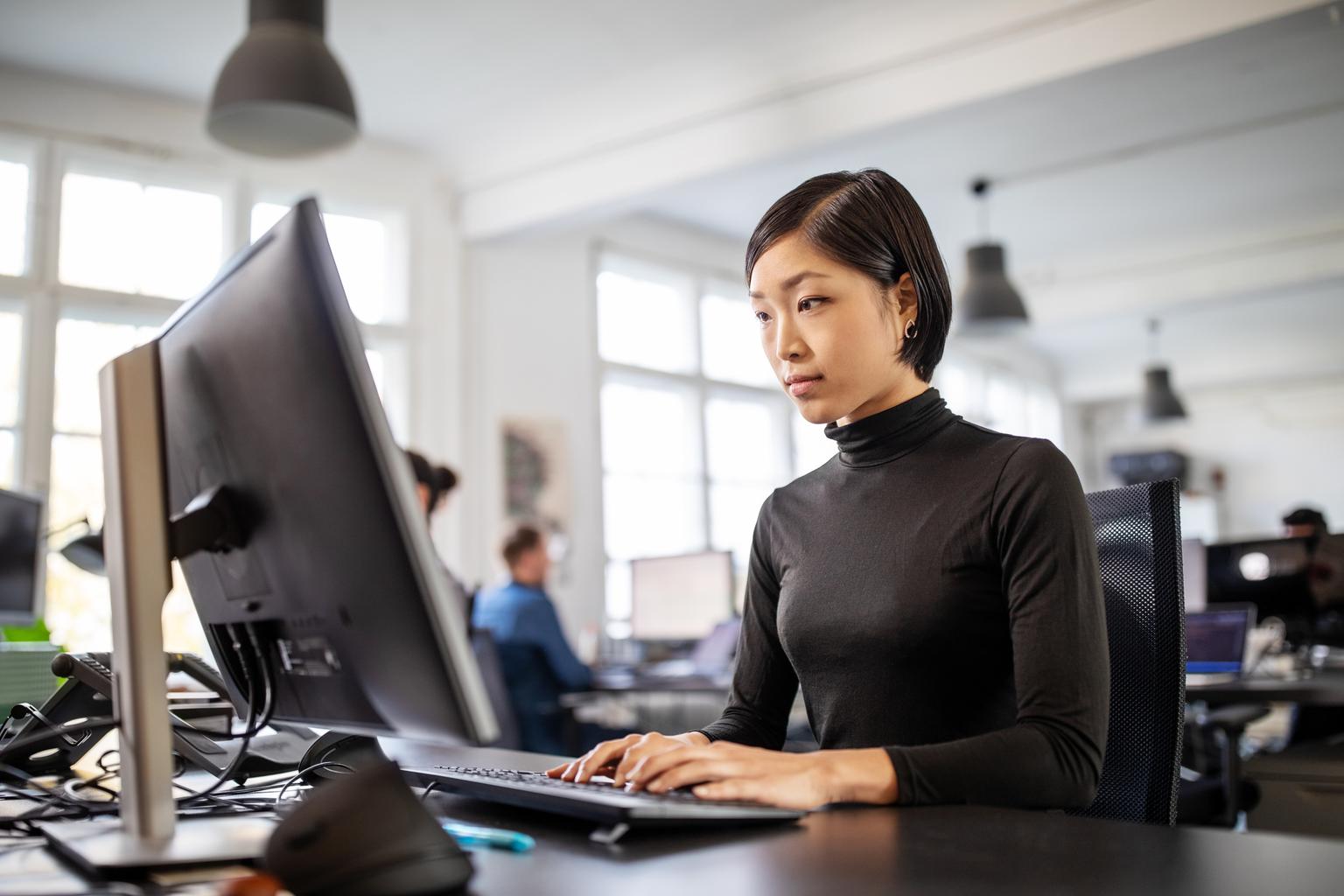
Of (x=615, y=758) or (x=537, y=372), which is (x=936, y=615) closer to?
(x=615, y=758)

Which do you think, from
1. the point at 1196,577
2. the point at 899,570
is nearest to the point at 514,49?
the point at 1196,577

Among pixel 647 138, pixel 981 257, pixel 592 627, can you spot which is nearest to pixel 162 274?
pixel 647 138

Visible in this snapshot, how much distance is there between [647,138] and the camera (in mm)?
5316

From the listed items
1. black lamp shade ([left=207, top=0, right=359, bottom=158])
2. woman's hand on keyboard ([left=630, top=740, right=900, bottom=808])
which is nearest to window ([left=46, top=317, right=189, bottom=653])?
black lamp shade ([left=207, top=0, right=359, bottom=158])

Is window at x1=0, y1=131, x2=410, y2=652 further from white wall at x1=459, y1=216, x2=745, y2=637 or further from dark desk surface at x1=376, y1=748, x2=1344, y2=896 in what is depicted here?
dark desk surface at x1=376, y1=748, x2=1344, y2=896

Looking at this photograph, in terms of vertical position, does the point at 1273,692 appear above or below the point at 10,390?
below

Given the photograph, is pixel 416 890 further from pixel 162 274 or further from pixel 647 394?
pixel 647 394

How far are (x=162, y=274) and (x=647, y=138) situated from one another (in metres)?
2.33

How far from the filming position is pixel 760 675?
1.36 metres

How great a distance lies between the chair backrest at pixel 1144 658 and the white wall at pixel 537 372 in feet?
15.9

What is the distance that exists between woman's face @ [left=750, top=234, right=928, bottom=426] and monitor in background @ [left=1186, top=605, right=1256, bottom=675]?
2.64 metres

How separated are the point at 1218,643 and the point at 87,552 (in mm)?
3175

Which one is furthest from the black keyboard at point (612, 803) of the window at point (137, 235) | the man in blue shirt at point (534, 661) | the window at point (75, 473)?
the window at point (137, 235)

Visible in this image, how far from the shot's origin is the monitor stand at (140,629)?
2.69 feet
